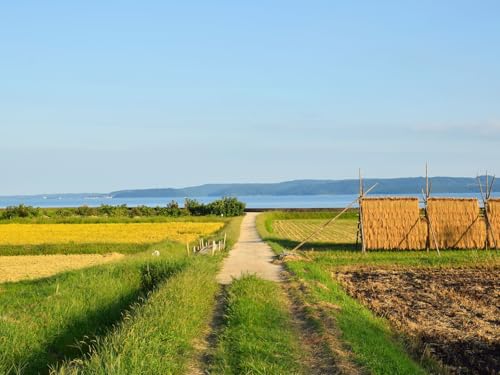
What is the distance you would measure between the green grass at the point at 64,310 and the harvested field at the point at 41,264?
295 cm

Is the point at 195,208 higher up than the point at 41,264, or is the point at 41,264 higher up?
the point at 195,208

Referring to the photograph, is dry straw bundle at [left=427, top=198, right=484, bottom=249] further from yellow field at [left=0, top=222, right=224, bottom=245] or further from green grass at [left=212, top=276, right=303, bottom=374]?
yellow field at [left=0, top=222, right=224, bottom=245]

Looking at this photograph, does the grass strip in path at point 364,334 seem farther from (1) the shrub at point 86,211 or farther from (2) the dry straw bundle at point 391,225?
(1) the shrub at point 86,211

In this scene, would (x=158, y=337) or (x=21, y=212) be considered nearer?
(x=158, y=337)

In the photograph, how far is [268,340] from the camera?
9.98 meters

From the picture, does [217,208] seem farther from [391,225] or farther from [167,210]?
[391,225]

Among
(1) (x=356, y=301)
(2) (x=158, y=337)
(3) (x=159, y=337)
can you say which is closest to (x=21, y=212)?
(1) (x=356, y=301)

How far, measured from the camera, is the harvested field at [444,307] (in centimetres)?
1075

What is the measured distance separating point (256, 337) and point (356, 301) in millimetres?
5564

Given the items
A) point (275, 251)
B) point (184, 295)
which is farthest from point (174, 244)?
point (184, 295)

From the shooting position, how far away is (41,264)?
27875 mm

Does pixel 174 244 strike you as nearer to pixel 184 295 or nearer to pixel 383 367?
pixel 184 295

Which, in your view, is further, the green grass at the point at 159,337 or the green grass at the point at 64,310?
the green grass at the point at 64,310

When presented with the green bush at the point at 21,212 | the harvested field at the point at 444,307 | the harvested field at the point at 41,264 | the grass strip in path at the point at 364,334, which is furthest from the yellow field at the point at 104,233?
the grass strip in path at the point at 364,334
